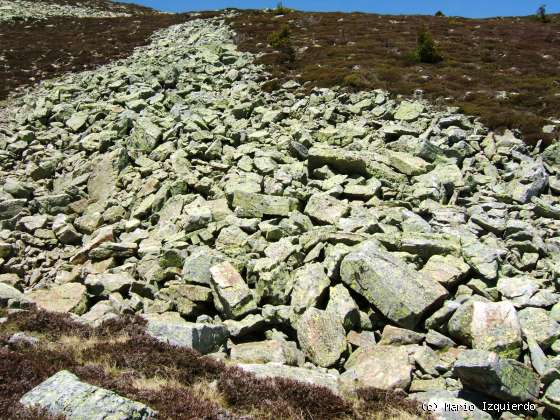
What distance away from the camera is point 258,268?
1256cm

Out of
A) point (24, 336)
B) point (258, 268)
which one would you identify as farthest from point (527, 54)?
point (24, 336)

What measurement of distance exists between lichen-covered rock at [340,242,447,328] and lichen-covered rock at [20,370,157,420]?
20.5ft

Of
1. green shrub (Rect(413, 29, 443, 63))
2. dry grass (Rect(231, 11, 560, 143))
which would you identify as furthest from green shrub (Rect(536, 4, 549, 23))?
green shrub (Rect(413, 29, 443, 63))

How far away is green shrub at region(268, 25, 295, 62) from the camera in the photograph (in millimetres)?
38531

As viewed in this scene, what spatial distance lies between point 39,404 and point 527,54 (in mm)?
42230

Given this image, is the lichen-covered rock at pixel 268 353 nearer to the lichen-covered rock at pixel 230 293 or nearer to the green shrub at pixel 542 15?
the lichen-covered rock at pixel 230 293

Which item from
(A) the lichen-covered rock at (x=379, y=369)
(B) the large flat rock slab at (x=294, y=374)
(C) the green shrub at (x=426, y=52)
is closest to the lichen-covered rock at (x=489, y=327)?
(A) the lichen-covered rock at (x=379, y=369)

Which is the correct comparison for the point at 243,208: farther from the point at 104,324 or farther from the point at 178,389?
the point at 178,389

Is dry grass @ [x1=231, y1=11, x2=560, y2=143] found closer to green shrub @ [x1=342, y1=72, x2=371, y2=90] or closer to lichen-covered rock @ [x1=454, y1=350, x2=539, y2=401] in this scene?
green shrub @ [x1=342, y1=72, x2=371, y2=90]

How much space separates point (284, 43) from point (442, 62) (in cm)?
1407

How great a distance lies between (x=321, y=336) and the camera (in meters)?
10.4

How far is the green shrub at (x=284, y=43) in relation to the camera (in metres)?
38.5

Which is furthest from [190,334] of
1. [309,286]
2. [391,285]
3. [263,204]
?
[263,204]

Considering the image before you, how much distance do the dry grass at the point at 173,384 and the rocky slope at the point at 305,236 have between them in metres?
0.59
